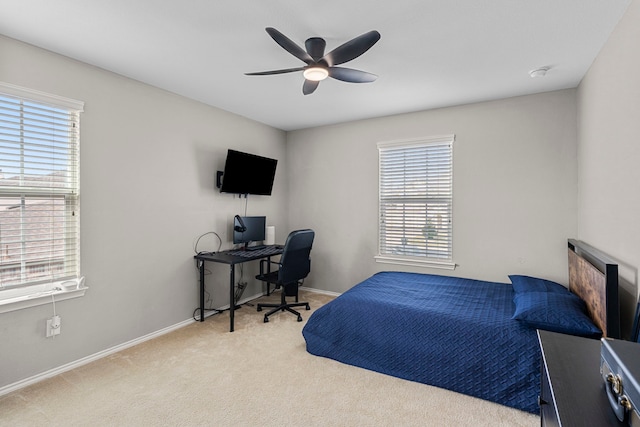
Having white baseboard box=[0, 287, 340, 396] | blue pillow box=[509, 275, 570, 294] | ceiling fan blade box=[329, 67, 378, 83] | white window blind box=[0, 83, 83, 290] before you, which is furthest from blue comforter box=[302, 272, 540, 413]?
white window blind box=[0, 83, 83, 290]

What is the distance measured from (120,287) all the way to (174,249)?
63 cm

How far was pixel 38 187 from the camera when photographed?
2.42 meters

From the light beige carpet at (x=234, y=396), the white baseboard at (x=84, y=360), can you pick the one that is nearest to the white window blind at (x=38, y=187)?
the white baseboard at (x=84, y=360)

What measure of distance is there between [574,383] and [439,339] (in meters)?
1.33

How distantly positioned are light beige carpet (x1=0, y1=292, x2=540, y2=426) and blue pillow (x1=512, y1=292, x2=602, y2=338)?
584 mm

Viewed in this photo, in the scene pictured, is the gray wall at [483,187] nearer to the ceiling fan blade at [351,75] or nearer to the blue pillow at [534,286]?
the blue pillow at [534,286]

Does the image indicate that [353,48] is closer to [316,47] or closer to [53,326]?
[316,47]

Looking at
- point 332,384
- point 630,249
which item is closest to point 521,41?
point 630,249

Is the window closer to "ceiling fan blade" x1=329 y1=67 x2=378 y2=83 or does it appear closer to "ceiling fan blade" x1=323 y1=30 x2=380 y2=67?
"ceiling fan blade" x1=329 y1=67 x2=378 y2=83

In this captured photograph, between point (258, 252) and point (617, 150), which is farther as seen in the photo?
point (258, 252)

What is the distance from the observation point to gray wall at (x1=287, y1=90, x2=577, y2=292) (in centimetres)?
329

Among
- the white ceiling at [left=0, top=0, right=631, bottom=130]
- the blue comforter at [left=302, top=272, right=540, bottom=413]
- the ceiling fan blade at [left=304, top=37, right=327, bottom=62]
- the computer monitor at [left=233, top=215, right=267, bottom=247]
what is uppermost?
the white ceiling at [left=0, top=0, right=631, bottom=130]

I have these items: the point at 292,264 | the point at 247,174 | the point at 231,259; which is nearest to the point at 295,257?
the point at 292,264

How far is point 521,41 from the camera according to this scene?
229 cm
